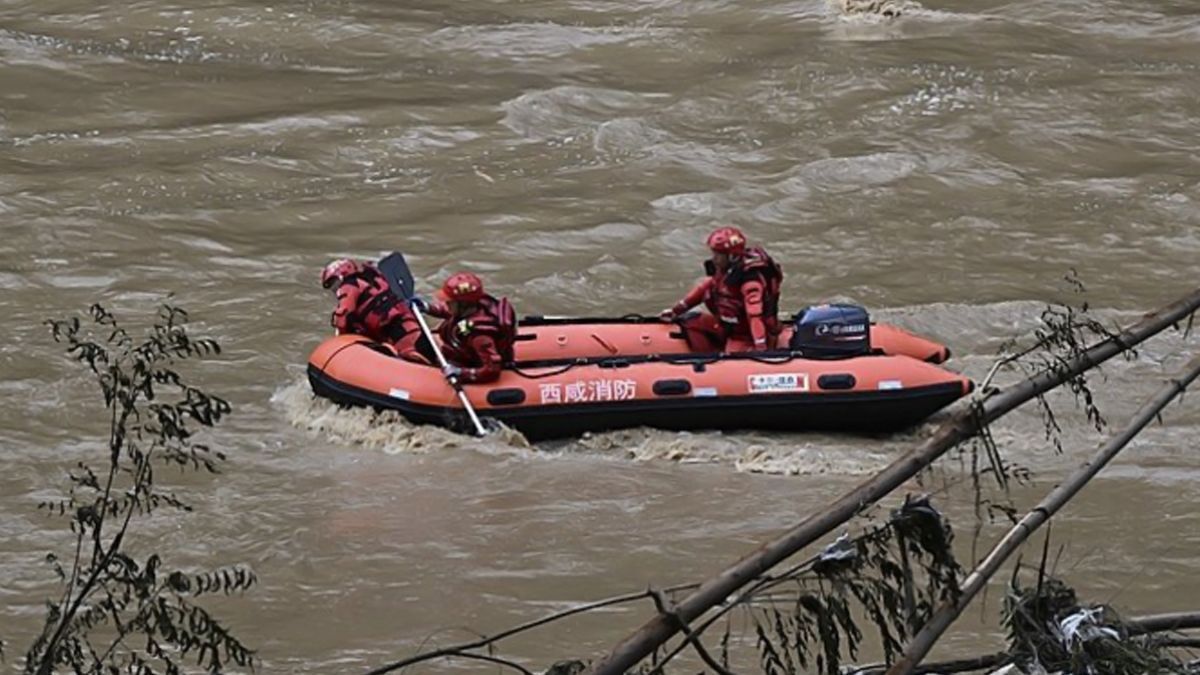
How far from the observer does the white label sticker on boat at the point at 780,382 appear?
11062mm

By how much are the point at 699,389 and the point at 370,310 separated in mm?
2071

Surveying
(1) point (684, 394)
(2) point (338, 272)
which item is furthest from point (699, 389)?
(2) point (338, 272)

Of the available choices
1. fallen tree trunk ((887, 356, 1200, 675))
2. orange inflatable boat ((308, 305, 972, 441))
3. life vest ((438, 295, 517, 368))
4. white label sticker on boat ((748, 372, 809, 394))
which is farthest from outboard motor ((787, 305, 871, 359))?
fallen tree trunk ((887, 356, 1200, 675))

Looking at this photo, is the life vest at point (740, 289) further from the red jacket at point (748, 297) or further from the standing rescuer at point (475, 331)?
the standing rescuer at point (475, 331)

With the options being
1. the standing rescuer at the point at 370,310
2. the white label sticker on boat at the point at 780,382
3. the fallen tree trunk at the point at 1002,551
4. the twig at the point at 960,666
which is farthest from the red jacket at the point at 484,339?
the fallen tree trunk at the point at 1002,551

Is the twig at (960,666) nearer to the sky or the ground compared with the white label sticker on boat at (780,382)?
nearer to the sky

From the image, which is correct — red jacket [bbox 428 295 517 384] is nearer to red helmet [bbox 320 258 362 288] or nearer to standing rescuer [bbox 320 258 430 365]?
standing rescuer [bbox 320 258 430 365]

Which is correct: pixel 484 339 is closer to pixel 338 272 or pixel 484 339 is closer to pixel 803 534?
pixel 338 272

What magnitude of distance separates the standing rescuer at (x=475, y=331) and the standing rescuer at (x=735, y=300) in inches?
46.0

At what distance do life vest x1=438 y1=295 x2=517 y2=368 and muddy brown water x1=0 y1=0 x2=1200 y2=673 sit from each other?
20.0 inches

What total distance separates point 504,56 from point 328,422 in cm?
857

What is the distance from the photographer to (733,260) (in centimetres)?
1162

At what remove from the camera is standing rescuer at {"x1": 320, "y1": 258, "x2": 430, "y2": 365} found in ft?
39.0

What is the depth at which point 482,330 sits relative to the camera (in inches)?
436
